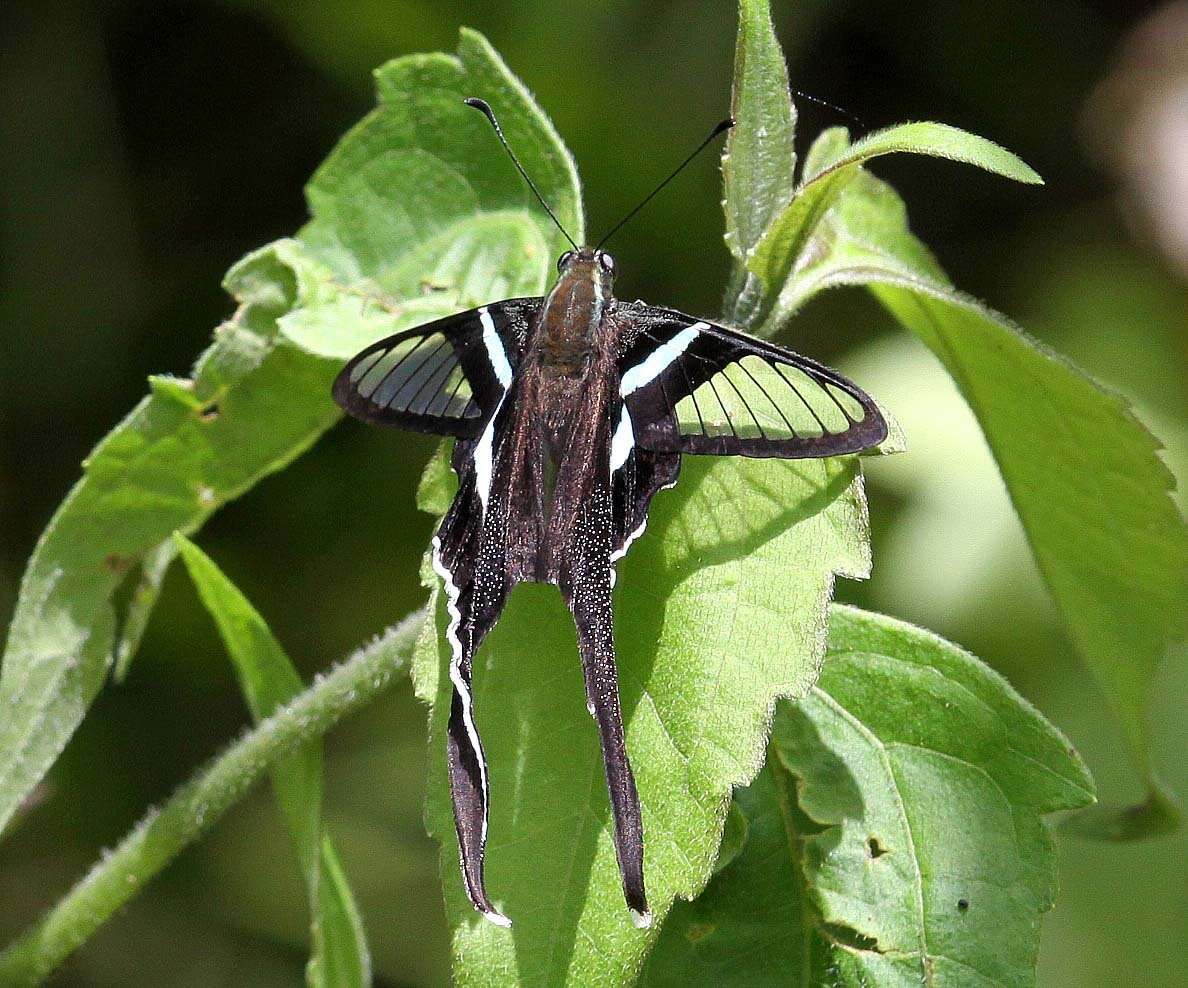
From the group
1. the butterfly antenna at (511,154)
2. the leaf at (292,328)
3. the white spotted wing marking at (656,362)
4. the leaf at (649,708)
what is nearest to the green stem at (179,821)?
the leaf at (292,328)

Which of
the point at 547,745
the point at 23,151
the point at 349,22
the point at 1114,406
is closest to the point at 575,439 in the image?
the point at 547,745

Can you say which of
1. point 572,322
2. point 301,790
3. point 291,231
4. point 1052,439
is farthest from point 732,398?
point 291,231

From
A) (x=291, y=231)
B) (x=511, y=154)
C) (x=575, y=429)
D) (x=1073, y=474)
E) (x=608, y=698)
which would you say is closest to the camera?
(x=608, y=698)

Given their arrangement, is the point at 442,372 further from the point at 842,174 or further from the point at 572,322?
the point at 842,174

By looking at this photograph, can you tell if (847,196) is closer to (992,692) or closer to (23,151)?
(992,692)

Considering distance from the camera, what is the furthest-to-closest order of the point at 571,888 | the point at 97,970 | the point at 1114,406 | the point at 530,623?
the point at 97,970
the point at 1114,406
the point at 530,623
the point at 571,888

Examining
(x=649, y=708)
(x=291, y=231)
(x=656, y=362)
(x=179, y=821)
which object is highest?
(x=656, y=362)

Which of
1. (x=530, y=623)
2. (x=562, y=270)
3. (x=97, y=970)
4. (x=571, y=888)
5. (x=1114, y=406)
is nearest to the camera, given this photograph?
(x=571, y=888)
